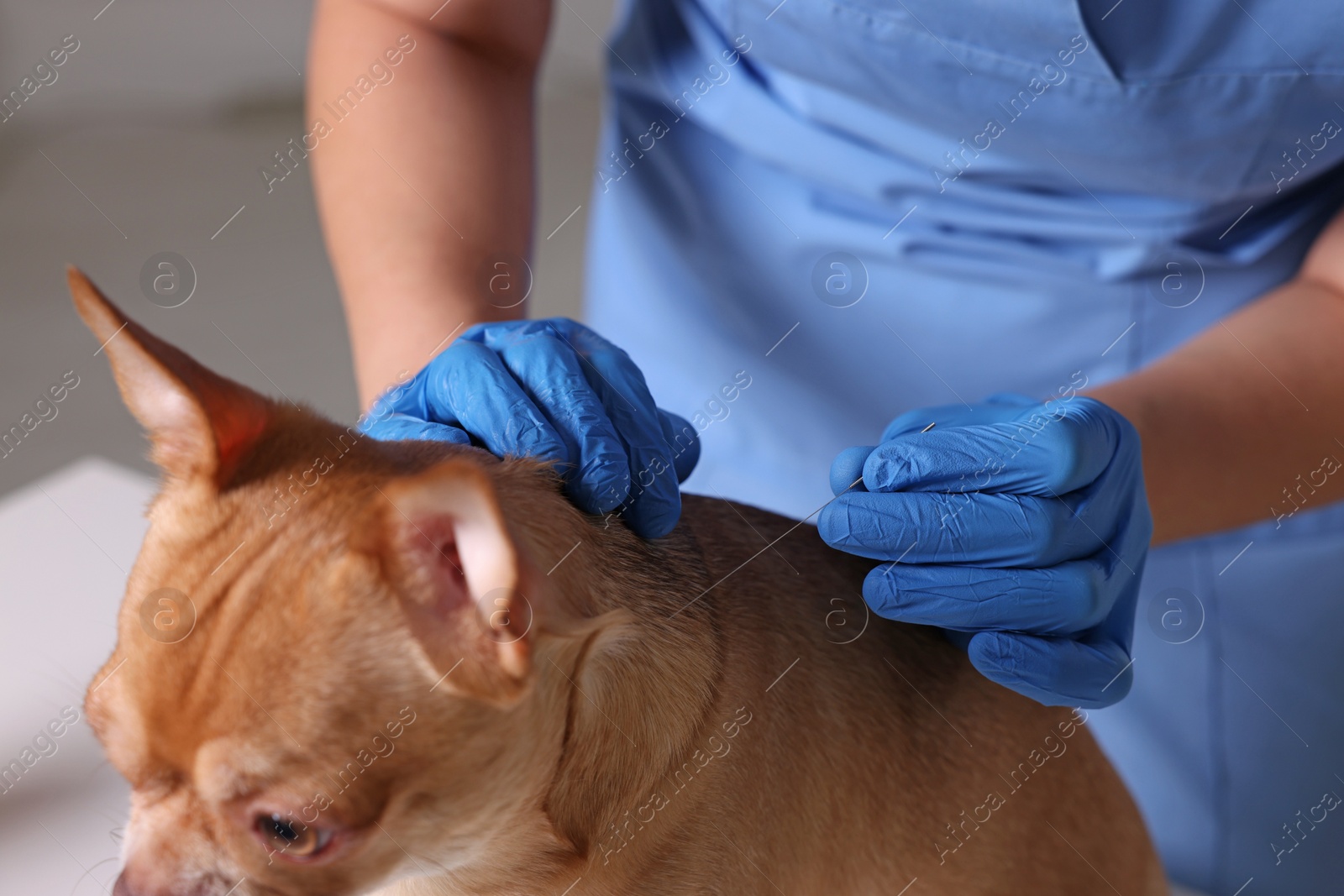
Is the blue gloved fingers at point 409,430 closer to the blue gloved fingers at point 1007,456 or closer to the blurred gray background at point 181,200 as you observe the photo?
the blue gloved fingers at point 1007,456

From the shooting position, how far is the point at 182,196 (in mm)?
5477

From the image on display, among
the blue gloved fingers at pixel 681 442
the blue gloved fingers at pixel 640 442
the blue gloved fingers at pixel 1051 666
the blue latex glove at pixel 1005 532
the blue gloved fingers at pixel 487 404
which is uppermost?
the blue gloved fingers at pixel 487 404

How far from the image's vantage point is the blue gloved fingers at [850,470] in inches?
50.2

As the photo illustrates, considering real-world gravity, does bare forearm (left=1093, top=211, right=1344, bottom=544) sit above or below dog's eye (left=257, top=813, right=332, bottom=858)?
below

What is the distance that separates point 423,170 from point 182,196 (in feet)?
14.5

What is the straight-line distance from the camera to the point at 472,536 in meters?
0.73

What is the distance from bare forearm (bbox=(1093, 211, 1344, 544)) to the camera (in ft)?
4.89

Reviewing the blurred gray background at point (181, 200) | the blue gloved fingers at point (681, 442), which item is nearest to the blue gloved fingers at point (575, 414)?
the blue gloved fingers at point (681, 442)

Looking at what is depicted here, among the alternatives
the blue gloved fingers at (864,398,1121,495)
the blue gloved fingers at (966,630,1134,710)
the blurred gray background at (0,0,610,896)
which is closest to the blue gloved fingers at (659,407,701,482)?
the blue gloved fingers at (864,398,1121,495)

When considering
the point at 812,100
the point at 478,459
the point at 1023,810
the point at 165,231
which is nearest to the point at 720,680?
the point at 478,459

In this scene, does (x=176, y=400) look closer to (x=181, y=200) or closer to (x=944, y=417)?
(x=944, y=417)

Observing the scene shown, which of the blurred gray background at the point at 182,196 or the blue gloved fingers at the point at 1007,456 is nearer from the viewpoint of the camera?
the blue gloved fingers at the point at 1007,456

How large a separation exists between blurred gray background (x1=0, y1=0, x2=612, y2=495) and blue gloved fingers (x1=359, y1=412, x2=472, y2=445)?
3292 millimetres

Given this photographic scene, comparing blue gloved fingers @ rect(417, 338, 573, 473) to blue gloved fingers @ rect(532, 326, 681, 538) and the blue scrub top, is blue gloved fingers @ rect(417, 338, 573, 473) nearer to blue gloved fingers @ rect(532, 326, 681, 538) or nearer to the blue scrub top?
blue gloved fingers @ rect(532, 326, 681, 538)
